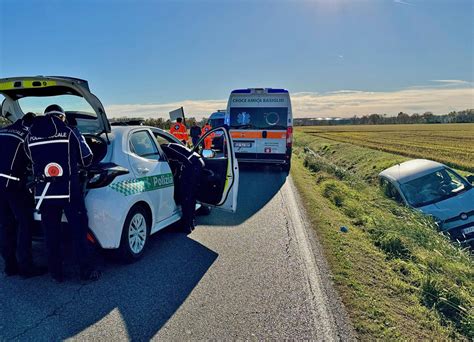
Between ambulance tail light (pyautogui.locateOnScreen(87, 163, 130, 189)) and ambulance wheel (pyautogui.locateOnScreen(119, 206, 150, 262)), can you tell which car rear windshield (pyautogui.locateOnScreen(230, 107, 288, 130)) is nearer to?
ambulance wheel (pyautogui.locateOnScreen(119, 206, 150, 262))

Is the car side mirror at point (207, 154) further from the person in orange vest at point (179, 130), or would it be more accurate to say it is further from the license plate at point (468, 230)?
the person in orange vest at point (179, 130)

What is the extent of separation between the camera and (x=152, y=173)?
4.94 meters

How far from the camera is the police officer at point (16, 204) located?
3.87 meters

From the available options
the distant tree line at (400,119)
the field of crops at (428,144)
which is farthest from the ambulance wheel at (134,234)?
the distant tree line at (400,119)

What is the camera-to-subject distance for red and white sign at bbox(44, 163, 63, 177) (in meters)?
3.65

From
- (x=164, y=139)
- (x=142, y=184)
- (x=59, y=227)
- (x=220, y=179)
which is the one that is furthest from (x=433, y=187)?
(x=59, y=227)

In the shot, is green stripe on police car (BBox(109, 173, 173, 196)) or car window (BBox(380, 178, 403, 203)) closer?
green stripe on police car (BBox(109, 173, 173, 196))

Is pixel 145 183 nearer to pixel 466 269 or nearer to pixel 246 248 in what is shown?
pixel 246 248

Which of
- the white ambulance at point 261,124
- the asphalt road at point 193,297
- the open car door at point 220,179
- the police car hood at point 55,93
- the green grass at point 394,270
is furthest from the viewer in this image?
the white ambulance at point 261,124

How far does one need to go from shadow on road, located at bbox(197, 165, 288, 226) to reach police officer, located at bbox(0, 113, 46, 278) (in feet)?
9.32

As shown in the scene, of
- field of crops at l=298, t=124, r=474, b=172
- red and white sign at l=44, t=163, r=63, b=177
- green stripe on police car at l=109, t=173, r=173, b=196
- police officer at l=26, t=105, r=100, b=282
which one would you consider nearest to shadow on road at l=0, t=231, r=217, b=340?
police officer at l=26, t=105, r=100, b=282

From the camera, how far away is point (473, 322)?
3414mm

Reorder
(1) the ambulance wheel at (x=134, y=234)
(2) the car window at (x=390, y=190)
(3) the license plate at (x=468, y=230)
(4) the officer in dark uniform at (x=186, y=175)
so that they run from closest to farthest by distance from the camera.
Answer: (1) the ambulance wheel at (x=134, y=234)
(4) the officer in dark uniform at (x=186, y=175)
(3) the license plate at (x=468, y=230)
(2) the car window at (x=390, y=190)

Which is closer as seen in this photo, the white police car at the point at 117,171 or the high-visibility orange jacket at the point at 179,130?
the white police car at the point at 117,171
